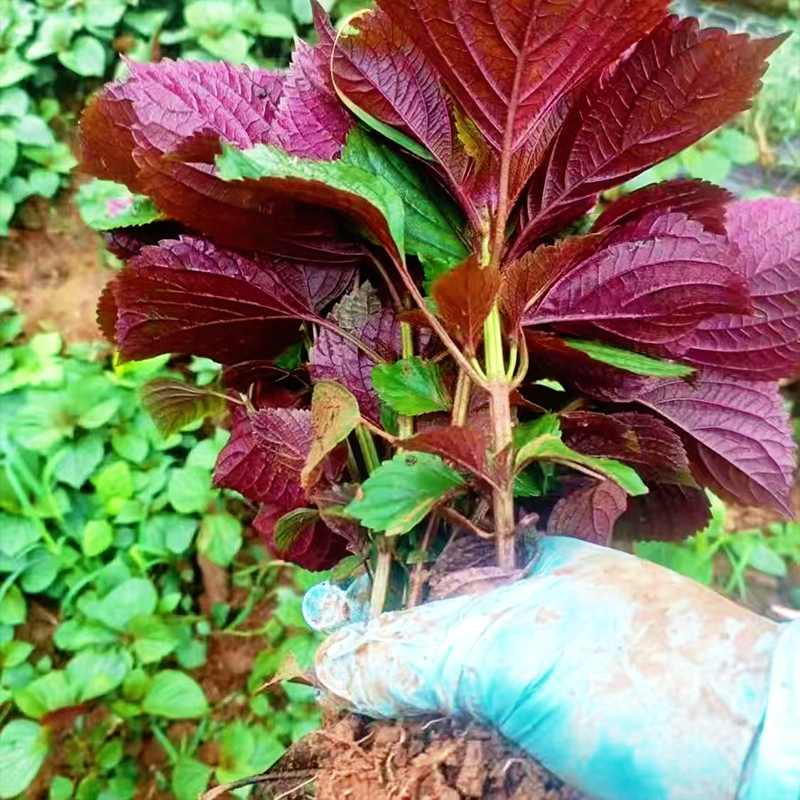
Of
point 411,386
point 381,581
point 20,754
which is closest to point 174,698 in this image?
point 20,754

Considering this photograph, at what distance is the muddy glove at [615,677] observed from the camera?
1.68 feet

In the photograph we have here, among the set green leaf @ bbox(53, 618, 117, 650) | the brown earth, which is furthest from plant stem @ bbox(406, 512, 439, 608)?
the brown earth

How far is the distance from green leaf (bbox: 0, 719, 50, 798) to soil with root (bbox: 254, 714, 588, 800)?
30.4 inches

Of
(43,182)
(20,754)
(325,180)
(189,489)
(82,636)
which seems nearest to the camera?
(325,180)

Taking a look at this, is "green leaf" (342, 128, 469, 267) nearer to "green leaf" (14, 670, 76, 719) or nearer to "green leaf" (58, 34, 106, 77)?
"green leaf" (14, 670, 76, 719)

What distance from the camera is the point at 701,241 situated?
563mm

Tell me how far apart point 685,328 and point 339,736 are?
0.39 m

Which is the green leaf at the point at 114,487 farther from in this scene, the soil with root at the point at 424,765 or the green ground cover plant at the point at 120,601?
the soil with root at the point at 424,765

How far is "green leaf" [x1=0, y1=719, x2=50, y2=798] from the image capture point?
3.89ft

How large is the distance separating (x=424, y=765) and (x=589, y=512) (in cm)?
23

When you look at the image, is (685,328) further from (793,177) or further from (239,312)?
(793,177)

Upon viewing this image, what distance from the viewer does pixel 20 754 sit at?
3.97ft

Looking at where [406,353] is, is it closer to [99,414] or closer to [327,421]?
[327,421]

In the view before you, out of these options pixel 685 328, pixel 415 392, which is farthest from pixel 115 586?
pixel 685 328
